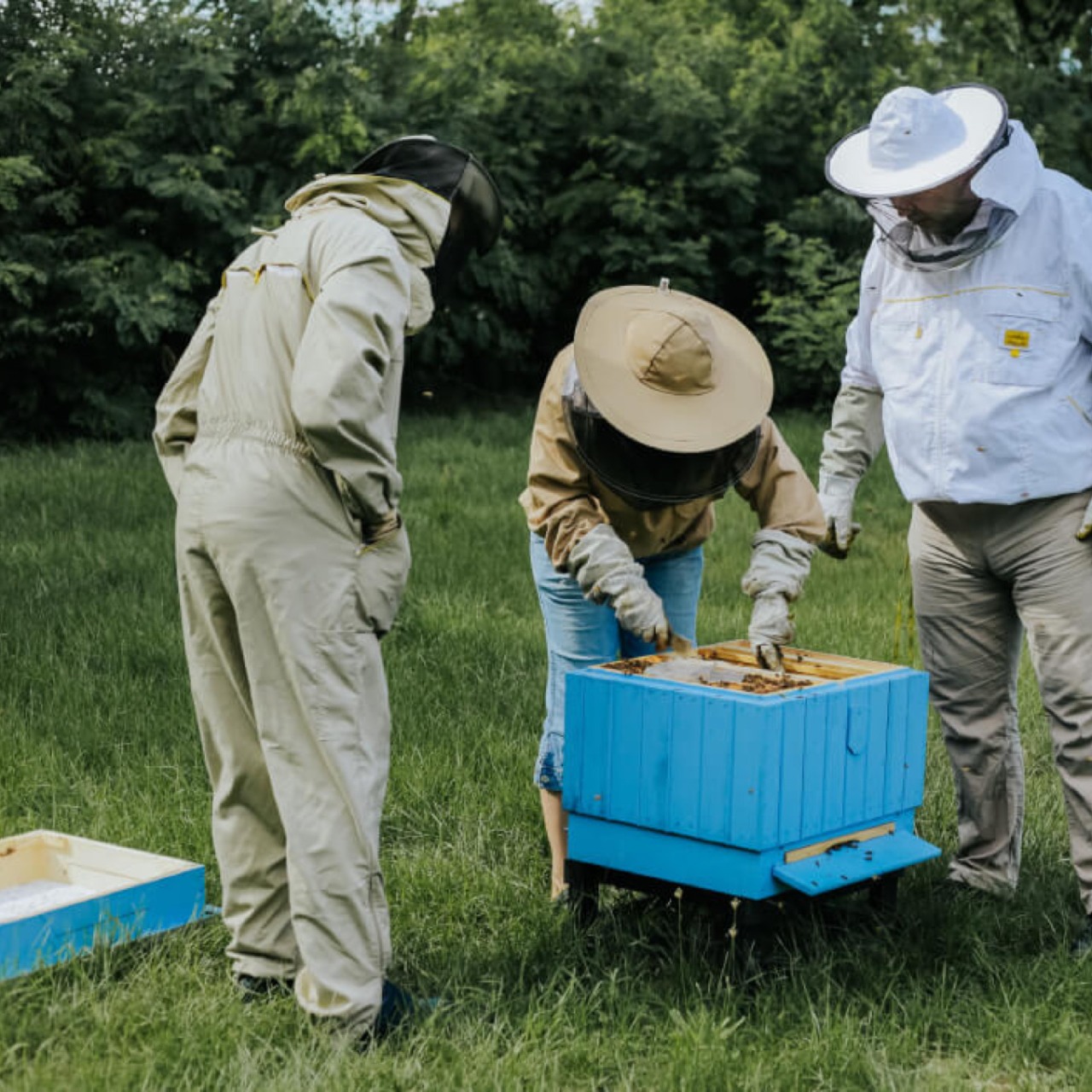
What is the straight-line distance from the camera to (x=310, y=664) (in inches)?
138

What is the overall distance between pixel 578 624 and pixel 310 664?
1.21 meters

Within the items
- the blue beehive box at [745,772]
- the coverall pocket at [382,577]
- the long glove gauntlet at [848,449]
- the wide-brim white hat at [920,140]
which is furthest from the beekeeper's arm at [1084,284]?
the coverall pocket at [382,577]

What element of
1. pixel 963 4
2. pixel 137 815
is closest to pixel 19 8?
pixel 137 815

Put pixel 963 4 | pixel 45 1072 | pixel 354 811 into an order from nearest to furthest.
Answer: pixel 45 1072 < pixel 354 811 < pixel 963 4

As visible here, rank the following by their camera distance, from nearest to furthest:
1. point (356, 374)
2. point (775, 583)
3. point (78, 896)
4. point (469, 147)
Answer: point (356, 374) < point (78, 896) < point (775, 583) < point (469, 147)

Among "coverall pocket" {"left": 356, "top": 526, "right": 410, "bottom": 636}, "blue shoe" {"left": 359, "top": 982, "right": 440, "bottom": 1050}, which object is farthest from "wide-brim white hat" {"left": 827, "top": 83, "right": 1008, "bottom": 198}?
"blue shoe" {"left": 359, "top": 982, "right": 440, "bottom": 1050}

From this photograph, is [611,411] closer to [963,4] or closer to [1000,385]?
[1000,385]

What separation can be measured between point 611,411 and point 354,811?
1.26m

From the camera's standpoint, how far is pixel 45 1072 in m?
3.33

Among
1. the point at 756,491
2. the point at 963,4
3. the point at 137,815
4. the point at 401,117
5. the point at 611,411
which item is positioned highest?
the point at 963,4

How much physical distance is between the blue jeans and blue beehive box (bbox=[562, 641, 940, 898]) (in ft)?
0.99

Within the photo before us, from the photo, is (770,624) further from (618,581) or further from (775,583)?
(618,581)

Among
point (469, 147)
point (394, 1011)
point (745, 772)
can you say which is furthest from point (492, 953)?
point (469, 147)

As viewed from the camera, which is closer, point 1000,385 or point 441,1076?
→ point 441,1076
